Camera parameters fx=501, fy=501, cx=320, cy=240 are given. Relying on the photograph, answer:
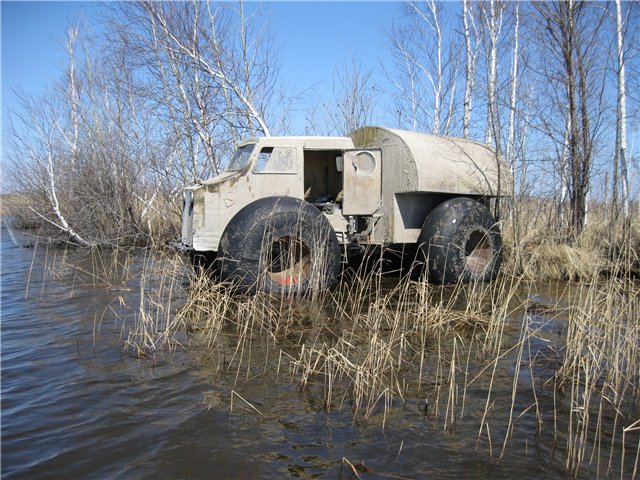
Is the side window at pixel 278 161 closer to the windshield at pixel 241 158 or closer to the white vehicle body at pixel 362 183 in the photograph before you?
the white vehicle body at pixel 362 183

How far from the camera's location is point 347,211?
7090 mm

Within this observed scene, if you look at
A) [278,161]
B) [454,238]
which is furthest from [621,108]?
[278,161]

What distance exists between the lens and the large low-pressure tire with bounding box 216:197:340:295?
19.0ft

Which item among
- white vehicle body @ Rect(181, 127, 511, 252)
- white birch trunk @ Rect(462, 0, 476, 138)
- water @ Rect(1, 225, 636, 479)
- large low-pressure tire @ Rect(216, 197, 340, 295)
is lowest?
water @ Rect(1, 225, 636, 479)

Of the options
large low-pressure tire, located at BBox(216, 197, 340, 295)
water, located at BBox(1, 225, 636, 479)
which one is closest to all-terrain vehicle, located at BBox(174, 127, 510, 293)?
large low-pressure tire, located at BBox(216, 197, 340, 295)

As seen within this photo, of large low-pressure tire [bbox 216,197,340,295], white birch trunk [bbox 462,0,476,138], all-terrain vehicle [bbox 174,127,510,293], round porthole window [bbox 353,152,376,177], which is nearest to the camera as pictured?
large low-pressure tire [bbox 216,197,340,295]

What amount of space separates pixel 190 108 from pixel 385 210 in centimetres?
590

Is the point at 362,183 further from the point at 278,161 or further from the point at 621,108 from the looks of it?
the point at 621,108

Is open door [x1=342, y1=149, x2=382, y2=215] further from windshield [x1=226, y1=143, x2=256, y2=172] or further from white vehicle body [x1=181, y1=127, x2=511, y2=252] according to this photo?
windshield [x1=226, y1=143, x2=256, y2=172]

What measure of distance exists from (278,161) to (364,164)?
121cm

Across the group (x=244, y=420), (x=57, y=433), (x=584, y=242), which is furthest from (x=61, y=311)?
(x=584, y=242)

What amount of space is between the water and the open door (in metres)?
3.45

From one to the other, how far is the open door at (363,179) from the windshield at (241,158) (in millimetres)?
1375

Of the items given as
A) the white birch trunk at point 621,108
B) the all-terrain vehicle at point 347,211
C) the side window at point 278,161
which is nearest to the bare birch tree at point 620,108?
the white birch trunk at point 621,108
